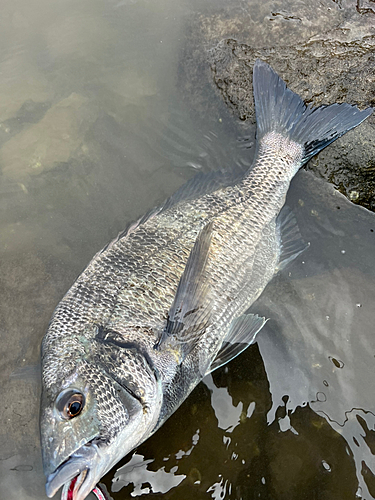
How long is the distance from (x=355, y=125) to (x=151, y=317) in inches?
94.8

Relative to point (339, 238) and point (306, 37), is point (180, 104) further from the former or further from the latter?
point (339, 238)

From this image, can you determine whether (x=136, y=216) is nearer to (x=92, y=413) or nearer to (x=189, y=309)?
(x=189, y=309)

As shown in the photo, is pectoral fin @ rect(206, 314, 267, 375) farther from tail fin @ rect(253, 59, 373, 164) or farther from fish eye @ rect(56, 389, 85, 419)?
tail fin @ rect(253, 59, 373, 164)

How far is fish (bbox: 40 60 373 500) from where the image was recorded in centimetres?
218

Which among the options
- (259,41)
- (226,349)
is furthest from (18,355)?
(259,41)

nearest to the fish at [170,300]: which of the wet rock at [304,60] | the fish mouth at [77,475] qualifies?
the fish mouth at [77,475]

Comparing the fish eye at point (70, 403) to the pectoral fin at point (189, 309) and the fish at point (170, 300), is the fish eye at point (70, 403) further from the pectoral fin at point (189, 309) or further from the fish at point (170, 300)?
the pectoral fin at point (189, 309)

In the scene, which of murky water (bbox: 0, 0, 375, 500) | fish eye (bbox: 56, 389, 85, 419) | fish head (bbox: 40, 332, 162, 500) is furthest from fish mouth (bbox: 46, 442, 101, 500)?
murky water (bbox: 0, 0, 375, 500)

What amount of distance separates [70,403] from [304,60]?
362 centimetres

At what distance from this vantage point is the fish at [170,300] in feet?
7.14

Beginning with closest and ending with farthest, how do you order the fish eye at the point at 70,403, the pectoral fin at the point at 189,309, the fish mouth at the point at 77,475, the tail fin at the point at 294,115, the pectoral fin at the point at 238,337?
1. the fish mouth at the point at 77,475
2. the fish eye at the point at 70,403
3. the pectoral fin at the point at 189,309
4. the pectoral fin at the point at 238,337
5. the tail fin at the point at 294,115

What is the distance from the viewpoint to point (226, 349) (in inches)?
115

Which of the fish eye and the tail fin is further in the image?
the tail fin

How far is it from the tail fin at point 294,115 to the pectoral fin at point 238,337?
1540mm
